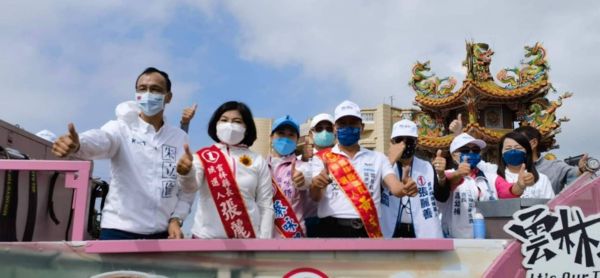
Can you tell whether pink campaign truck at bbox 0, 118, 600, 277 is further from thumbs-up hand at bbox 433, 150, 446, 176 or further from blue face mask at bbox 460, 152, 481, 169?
blue face mask at bbox 460, 152, 481, 169

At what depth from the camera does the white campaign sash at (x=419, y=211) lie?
3.33 metres

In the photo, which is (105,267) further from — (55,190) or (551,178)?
(551,178)

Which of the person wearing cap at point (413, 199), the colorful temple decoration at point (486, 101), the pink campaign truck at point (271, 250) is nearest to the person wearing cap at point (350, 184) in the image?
the person wearing cap at point (413, 199)

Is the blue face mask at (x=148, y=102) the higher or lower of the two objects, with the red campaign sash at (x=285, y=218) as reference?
higher

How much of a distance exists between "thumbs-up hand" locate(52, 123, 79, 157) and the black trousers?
143cm

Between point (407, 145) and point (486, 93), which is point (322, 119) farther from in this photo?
point (486, 93)

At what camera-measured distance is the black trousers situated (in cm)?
299

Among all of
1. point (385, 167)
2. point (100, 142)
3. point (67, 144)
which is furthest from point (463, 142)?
point (67, 144)

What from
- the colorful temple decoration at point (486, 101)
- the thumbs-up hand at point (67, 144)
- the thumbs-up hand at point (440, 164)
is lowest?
the thumbs-up hand at point (67, 144)

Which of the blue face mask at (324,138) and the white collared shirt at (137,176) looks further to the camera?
the blue face mask at (324,138)

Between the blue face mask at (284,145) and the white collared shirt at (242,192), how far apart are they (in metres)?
0.42

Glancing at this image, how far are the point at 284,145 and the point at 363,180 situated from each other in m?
0.56

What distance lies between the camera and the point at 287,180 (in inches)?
131

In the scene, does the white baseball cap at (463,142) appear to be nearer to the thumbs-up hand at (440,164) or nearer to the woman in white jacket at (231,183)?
the thumbs-up hand at (440,164)
